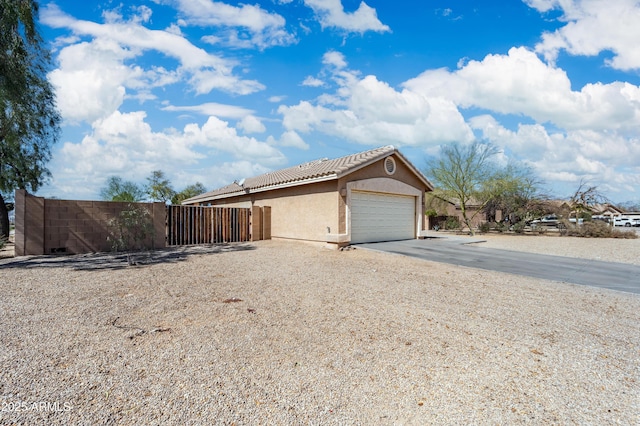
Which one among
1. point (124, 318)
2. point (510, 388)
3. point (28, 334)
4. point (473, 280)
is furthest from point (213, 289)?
point (473, 280)

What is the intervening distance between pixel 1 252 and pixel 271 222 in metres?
10.4

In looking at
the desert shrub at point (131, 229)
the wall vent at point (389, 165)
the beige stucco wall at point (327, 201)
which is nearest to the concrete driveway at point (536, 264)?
the beige stucco wall at point (327, 201)

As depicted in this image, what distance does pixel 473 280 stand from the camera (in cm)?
873

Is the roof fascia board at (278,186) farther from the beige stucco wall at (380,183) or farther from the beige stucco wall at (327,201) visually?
the beige stucco wall at (380,183)

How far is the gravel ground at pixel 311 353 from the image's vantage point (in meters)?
3.05

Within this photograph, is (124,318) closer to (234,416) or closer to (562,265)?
(234,416)

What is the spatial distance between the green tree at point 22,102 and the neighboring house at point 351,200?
32.9 ft

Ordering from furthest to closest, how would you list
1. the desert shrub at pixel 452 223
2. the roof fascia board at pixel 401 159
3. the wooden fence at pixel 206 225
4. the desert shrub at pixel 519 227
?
the desert shrub at pixel 452 223, the desert shrub at pixel 519 227, the wooden fence at pixel 206 225, the roof fascia board at pixel 401 159

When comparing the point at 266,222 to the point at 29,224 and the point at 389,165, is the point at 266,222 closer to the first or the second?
the point at 389,165

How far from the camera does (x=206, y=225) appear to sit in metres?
15.8

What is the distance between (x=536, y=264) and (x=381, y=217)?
670 cm

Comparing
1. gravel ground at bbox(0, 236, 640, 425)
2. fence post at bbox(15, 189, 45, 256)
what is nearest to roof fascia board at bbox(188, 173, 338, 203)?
gravel ground at bbox(0, 236, 640, 425)

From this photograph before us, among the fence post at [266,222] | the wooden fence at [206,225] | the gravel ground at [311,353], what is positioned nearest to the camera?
the gravel ground at [311,353]

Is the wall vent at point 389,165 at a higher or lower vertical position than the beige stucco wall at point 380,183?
higher
